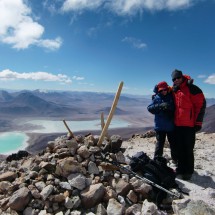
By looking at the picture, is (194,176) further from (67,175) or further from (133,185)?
(67,175)

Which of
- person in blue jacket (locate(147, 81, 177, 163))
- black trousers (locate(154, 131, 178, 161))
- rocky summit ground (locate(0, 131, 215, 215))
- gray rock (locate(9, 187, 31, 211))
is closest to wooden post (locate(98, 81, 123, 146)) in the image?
rocky summit ground (locate(0, 131, 215, 215))

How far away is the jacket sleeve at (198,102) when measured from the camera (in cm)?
640

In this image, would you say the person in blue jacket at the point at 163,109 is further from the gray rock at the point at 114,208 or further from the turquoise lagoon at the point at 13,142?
the turquoise lagoon at the point at 13,142

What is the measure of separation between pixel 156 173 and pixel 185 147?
1164mm

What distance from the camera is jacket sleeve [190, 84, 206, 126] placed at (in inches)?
252

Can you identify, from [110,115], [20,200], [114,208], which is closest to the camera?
[114,208]

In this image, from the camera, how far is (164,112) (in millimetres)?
6680

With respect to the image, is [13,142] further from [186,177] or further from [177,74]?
[177,74]

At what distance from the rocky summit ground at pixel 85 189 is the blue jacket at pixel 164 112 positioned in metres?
1.26

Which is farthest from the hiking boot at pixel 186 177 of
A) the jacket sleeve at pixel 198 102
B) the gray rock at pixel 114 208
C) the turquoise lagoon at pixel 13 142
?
the turquoise lagoon at pixel 13 142

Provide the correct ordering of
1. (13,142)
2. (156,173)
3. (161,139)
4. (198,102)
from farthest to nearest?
(13,142), (161,139), (198,102), (156,173)

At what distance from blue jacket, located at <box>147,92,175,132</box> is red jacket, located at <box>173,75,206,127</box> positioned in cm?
19

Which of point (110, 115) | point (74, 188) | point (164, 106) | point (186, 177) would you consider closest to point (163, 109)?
point (164, 106)

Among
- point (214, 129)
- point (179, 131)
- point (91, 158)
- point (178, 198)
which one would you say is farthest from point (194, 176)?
point (214, 129)
